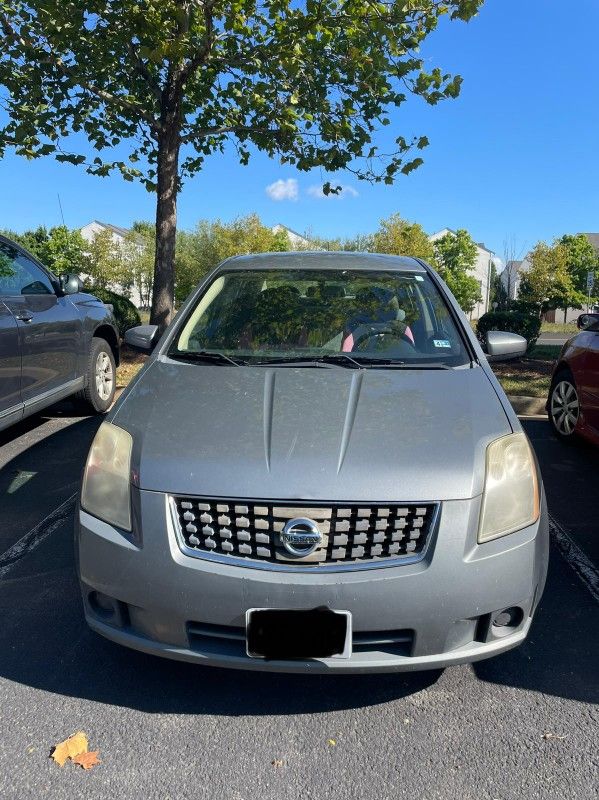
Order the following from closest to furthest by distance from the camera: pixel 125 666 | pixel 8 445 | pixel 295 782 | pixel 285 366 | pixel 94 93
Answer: pixel 295 782 → pixel 125 666 → pixel 285 366 → pixel 8 445 → pixel 94 93

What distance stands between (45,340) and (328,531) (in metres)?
4.12

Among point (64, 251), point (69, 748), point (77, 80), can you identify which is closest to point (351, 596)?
point (69, 748)

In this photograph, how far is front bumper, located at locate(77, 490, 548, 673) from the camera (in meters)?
2.00

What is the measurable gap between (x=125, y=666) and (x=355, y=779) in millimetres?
1027

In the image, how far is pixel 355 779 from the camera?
6.52 feet

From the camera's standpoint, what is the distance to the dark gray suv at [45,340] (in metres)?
4.83

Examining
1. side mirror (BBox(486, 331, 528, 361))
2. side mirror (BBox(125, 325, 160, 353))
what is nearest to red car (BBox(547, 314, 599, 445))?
side mirror (BBox(486, 331, 528, 361))

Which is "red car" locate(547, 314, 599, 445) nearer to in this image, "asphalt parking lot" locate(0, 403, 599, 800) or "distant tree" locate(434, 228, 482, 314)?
"asphalt parking lot" locate(0, 403, 599, 800)

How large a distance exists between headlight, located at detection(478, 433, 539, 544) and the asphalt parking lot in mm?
708

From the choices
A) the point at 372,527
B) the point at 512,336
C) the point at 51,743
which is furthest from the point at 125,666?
the point at 512,336

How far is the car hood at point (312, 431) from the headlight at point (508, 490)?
0.05 m

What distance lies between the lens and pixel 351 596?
1.99 m

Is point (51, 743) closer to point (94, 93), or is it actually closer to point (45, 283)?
point (45, 283)

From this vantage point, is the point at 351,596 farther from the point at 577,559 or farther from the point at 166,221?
the point at 166,221
